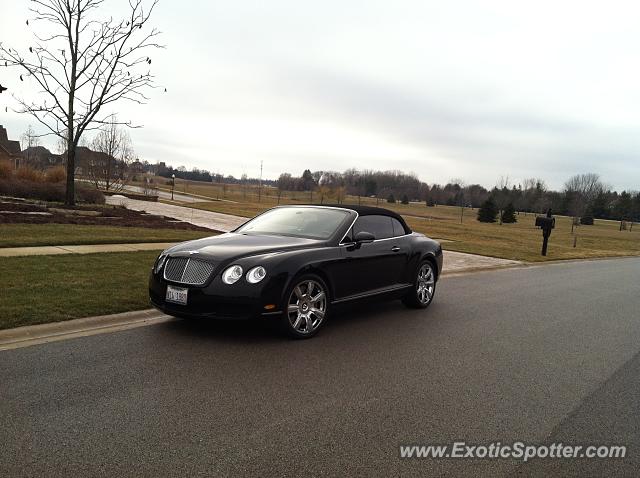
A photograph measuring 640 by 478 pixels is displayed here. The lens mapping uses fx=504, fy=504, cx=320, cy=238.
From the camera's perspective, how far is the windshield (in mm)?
6601

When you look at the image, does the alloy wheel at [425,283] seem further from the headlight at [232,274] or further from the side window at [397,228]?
the headlight at [232,274]

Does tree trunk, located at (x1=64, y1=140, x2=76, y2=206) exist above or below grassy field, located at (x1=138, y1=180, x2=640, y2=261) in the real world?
above

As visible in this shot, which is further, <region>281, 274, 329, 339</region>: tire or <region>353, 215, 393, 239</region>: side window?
<region>353, 215, 393, 239</region>: side window

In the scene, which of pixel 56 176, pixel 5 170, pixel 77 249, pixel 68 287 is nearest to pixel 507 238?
pixel 77 249

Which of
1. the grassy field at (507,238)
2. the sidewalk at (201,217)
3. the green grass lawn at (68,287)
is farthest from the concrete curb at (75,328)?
the grassy field at (507,238)

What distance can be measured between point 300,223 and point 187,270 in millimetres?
1902

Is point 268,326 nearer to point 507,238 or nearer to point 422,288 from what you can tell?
point 422,288

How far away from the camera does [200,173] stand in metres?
154

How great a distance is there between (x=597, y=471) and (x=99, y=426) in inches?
128

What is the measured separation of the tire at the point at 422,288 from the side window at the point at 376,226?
2.88ft

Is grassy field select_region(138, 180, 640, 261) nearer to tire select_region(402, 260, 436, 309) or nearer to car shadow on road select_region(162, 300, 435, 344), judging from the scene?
tire select_region(402, 260, 436, 309)

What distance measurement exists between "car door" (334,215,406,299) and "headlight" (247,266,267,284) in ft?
3.70

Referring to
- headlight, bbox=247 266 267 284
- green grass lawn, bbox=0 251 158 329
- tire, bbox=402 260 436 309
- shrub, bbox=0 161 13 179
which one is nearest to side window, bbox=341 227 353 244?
headlight, bbox=247 266 267 284

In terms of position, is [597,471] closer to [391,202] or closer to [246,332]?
[246,332]
